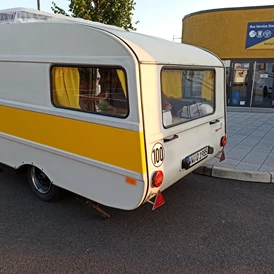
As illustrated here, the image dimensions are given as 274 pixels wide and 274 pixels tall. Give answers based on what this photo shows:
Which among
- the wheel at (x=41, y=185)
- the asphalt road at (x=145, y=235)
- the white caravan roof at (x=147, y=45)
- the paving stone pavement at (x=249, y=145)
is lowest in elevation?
the asphalt road at (x=145, y=235)

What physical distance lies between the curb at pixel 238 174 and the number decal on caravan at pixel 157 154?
214 cm

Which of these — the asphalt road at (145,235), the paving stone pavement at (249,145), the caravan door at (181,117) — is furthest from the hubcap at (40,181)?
the paving stone pavement at (249,145)

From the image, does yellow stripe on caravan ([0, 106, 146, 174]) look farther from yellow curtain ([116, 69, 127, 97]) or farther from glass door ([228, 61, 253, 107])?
glass door ([228, 61, 253, 107])

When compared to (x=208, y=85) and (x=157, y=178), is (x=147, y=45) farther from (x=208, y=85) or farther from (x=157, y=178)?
(x=208, y=85)

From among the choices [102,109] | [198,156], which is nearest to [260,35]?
[198,156]

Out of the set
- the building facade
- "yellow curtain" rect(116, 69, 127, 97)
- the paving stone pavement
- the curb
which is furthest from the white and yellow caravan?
the building facade

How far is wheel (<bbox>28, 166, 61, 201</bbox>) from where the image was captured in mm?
3600

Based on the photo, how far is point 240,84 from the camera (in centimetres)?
1116

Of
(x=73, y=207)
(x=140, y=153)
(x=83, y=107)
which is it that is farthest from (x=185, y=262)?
(x=83, y=107)

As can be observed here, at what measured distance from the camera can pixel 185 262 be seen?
2576 millimetres

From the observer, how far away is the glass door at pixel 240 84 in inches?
430

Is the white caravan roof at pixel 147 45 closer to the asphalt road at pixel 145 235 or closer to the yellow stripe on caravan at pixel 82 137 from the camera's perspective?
the yellow stripe on caravan at pixel 82 137

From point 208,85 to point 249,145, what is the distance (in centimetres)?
281

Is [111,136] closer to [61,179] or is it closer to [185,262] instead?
[61,179]
